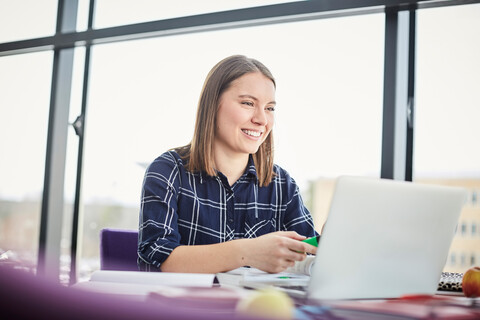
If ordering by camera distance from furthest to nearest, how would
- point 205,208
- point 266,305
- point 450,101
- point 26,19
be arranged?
point 26,19 → point 450,101 → point 205,208 → point 266,305

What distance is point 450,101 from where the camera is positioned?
96.1 inches

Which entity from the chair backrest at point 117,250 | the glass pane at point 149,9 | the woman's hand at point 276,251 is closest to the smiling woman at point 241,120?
the chair backrest at point 117,250

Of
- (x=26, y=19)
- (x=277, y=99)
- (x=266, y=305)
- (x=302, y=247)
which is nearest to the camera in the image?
(x=266, y=305)

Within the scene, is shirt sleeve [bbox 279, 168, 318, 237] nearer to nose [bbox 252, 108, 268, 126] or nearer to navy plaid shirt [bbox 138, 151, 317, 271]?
navy plaid shirt [bbox 138, 151, 317, 271]

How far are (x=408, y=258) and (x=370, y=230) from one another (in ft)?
0.45

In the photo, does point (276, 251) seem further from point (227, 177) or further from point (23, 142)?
point (23, 142)

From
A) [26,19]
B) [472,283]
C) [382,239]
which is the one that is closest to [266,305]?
[382,239]

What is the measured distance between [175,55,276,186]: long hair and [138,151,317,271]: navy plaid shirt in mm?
40

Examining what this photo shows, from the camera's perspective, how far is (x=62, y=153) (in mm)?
3227

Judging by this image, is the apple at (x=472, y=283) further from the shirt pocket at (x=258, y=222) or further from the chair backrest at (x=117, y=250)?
the chair backrest at (x=117, y=250)

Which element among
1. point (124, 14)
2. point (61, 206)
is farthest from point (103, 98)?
point (61, 206)

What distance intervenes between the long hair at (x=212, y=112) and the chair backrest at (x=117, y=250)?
382 millimetres

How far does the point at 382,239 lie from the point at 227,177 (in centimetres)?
91

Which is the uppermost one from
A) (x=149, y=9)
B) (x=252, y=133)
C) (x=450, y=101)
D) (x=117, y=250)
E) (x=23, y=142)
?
(x=149, y=9)
